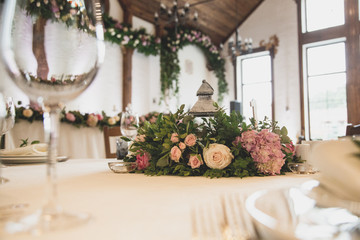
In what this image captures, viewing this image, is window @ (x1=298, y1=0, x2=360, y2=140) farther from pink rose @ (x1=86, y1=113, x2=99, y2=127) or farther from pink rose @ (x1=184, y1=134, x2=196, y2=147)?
pink rose @ (x1=184, y1=134, x2=196, y2=147)

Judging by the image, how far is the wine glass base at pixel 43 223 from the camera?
29 centimetres

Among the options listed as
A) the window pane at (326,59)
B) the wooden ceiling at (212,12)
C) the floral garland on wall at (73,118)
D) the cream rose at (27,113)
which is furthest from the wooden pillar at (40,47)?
the window pane at (326,59)

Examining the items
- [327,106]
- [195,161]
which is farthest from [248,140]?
[327,106]

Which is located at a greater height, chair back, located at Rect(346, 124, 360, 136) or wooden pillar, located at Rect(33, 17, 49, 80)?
wooden pillar, located at Rect(33, 17, 49, 80)

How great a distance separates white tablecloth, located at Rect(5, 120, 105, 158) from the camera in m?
3.14

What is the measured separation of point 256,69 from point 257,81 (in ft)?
1.01

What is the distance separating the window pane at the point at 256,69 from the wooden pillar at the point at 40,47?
7.64 meters

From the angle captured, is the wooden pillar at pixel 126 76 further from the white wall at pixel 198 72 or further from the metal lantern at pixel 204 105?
the metal lantern at pixel 204 105

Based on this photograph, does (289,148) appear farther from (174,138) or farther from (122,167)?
(122,167)

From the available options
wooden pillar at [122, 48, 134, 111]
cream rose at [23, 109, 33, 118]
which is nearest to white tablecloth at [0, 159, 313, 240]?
cream rose at [23, 109, 33, 118]

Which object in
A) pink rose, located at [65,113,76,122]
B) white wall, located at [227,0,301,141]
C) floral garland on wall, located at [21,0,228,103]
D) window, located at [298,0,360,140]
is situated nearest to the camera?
pink rose, located at [65,113,76,122]

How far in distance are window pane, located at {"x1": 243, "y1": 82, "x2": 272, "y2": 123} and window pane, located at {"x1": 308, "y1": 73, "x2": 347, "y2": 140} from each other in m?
0.98

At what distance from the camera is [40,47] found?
1.20ft

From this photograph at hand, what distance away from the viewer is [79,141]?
3.40m
